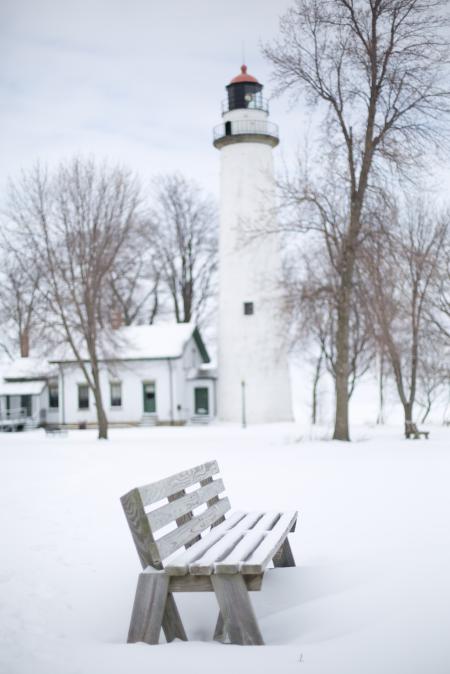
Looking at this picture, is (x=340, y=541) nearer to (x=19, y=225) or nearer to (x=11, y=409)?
(x=19, y=225)

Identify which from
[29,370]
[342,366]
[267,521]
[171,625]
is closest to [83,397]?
[29,370]

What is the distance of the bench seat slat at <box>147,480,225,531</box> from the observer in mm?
4891

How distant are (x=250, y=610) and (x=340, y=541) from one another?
A: 3037 mm

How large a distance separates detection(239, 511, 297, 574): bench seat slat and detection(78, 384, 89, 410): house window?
3571 centimetres

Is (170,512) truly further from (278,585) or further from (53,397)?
(53,397)

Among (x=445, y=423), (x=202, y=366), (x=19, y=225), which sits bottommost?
(x=445, y=423)

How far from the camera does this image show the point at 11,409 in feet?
138

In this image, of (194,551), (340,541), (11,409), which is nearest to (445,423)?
(11,409)

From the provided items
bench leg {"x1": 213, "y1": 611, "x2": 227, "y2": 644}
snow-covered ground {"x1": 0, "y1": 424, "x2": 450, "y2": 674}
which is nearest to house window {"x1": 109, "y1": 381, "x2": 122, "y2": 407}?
snow-covered ground {"x1": 0, "y1": 424, "x2": 450, "y2": 674}

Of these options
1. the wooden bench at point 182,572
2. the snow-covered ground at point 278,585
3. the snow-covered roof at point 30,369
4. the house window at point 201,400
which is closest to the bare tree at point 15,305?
the snow-covered roof at point 30,369

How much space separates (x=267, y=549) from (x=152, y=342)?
3618 centimetres

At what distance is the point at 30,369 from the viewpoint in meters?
43.2

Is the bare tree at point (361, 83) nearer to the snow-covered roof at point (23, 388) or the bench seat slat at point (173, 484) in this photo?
the bench seat slat at point (173, 484)

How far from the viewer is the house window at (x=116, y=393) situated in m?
40.9
